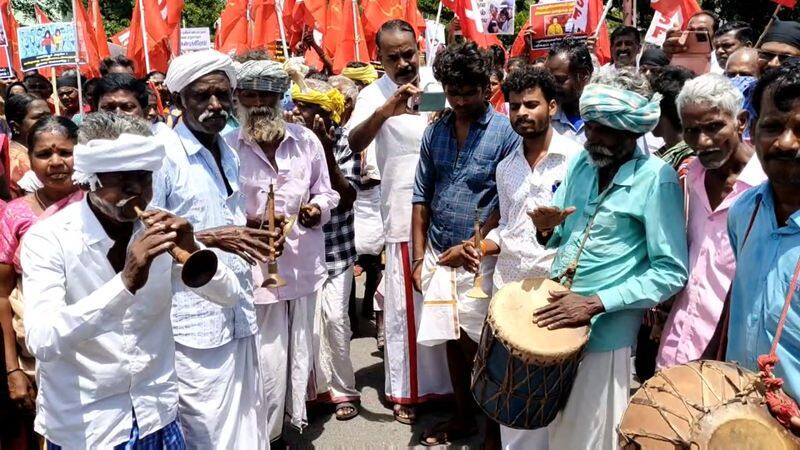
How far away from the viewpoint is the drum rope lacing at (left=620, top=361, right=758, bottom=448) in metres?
2.28

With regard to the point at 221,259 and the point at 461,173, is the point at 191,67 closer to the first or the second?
the point at 221,259

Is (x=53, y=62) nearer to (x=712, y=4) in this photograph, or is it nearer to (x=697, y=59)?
(x=697, y=59)

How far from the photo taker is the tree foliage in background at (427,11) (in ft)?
60.9

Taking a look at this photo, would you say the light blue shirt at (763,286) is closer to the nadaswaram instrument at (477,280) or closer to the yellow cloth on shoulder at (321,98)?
the nadaswaram instrument at (477,280)

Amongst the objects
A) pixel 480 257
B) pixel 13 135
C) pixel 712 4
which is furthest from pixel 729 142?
pixel 712 4

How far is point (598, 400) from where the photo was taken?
330 centimetres

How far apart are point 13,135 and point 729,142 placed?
5349 mm

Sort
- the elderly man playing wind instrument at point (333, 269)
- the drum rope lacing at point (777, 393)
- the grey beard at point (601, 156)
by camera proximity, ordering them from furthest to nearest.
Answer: the elderly man playing wind instrument at point (333, 269)
the grey beard at point (601, 156)
the drum rope lacing at point (777, 393)

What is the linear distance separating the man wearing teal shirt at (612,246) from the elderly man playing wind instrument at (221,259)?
4.67 ft

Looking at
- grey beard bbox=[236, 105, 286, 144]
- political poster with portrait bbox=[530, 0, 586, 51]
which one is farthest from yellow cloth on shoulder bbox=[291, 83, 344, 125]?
political poster with portrait bbox=[530, 0, 586, 51]

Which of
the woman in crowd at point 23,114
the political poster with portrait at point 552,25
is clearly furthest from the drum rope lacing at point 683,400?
the political poster with portrait at point 552,25

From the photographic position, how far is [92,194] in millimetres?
2648

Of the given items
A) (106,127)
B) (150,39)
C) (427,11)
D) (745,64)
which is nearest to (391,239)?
(106,127)

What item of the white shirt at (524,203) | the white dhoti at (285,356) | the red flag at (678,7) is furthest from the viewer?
the red flag at (678,7)
